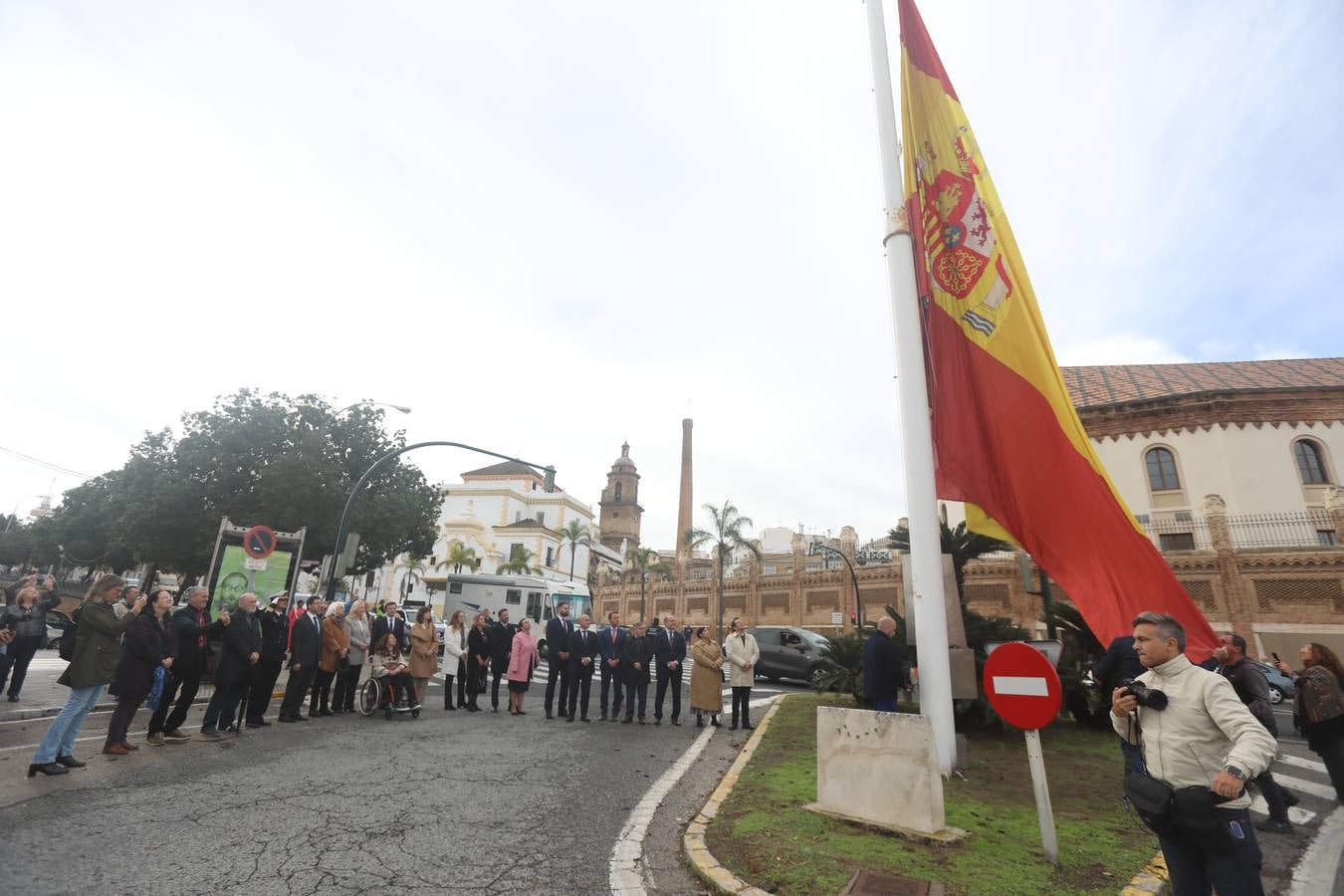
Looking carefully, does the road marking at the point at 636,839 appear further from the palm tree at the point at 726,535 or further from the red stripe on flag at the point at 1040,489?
the palm tree at the point at 726,535

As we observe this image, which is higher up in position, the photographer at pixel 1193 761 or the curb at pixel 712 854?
the photographer at pixel 1193 761

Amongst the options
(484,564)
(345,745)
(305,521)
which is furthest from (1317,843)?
(484,564)

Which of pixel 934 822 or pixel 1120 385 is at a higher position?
pixel 1120 385

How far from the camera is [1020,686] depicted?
457cm

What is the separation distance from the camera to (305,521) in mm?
25141

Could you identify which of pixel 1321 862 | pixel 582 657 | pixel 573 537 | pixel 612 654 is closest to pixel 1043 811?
pixel 1321 862

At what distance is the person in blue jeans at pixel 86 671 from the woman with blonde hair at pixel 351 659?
4.14 metres

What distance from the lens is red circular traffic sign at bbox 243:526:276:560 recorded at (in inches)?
546

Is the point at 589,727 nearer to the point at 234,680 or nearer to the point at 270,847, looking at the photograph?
the point at 234,680

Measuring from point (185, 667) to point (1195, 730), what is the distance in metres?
10.1

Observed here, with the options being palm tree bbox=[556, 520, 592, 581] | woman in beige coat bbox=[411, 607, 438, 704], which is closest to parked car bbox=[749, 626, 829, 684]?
woman in beige coat bbox=[411, 607, 438, 704]

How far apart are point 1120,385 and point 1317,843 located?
4032 cm

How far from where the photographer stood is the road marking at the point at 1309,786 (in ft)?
23.5

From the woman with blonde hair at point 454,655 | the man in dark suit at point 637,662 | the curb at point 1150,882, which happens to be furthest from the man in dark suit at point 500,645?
the curb at point 1150,882
